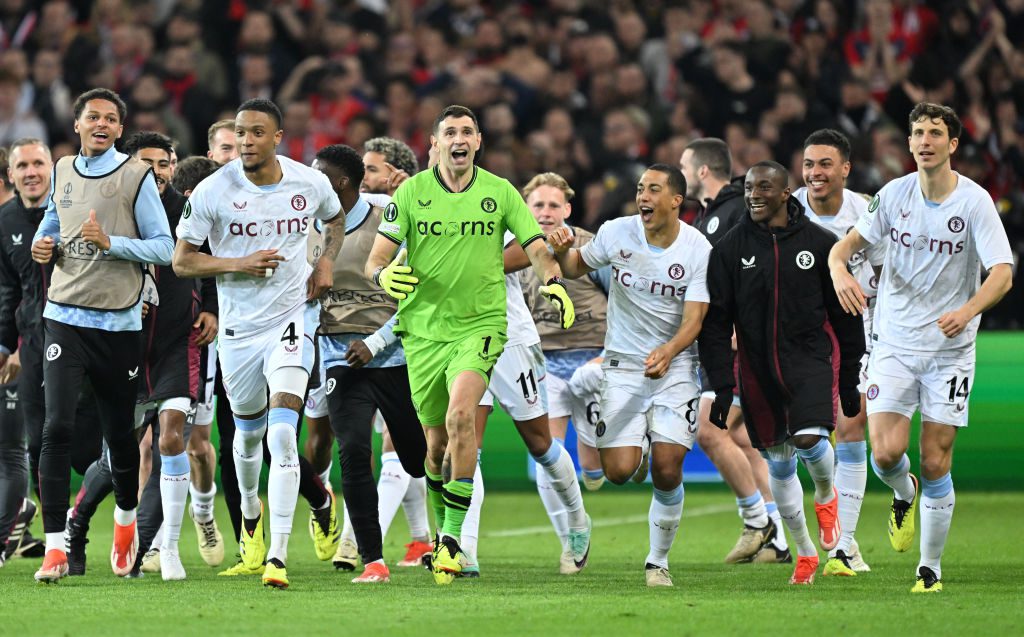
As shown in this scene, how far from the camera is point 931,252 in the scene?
27.7 ft

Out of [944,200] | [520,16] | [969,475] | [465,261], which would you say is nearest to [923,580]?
[944,200]

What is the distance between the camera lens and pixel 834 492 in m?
9.56

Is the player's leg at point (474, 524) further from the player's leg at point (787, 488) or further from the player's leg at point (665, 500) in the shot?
the player's leg at point (787, 488)

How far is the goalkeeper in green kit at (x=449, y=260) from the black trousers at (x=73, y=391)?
148 centimetres

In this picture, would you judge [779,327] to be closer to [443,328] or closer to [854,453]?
[854,453]

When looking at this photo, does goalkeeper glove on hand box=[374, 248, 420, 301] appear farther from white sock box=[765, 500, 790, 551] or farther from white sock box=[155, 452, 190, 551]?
white sock box=[765, 500, 790, 551]

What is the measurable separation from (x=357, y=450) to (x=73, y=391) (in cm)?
159

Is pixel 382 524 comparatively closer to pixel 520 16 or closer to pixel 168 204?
pixel 168 204

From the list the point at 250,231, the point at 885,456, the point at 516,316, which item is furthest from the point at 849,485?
the point at 250,231

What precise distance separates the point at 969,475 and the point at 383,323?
6.75 m

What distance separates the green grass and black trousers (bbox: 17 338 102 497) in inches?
28.3

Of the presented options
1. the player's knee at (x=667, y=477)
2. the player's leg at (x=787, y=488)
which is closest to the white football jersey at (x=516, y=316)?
the player's knee at (x=667, y=477)

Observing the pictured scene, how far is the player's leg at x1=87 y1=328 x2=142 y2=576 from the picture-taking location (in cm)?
877

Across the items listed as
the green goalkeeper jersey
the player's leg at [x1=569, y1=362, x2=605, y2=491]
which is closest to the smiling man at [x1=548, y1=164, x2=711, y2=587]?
the green goalkeeper jersey
